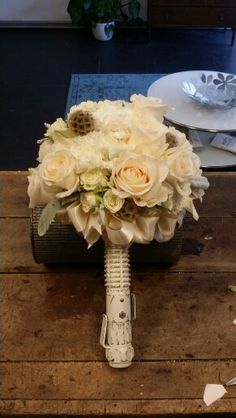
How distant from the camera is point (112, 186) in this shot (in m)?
0.79

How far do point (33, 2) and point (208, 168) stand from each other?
108 inches

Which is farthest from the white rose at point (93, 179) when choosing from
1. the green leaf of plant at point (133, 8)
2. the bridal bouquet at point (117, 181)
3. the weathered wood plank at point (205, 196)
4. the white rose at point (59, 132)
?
the green leaf of plant at point (133, 8)

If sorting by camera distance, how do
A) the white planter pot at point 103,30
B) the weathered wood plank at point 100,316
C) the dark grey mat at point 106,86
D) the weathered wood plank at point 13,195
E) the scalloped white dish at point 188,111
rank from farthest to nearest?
the white planter pot at point 103,30, the dark grey mat at point 106,86, the scalloped white dish at point 188,111, the weathered wood plank at point 13,195, the weathered wood plank at point 100,316

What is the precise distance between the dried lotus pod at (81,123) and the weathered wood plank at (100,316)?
343 millimetres

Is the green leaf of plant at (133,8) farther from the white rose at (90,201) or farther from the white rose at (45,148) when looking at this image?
the white rose at (90,201)

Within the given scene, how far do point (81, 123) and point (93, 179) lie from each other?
0.41ft

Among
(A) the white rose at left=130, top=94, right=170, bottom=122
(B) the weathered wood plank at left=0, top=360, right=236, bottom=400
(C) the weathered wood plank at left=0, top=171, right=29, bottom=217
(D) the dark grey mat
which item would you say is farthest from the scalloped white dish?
(B) the weathered wood plank at left=0, top=360, right=236, bottom=400

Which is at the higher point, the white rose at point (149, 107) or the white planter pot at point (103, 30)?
the white rose at point (149, 107)

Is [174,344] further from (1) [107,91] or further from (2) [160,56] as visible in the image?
(2) [160,56]

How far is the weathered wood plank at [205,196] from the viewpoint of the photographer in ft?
3.96

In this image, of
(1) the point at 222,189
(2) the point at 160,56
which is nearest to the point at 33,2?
(2) the point at 160,56

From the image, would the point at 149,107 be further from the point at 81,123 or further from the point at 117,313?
the point at 117,313

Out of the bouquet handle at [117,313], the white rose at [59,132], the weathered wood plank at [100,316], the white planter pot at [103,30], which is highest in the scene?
the white rose at [59,132]

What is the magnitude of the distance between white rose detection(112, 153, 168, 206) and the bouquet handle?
12 cm
